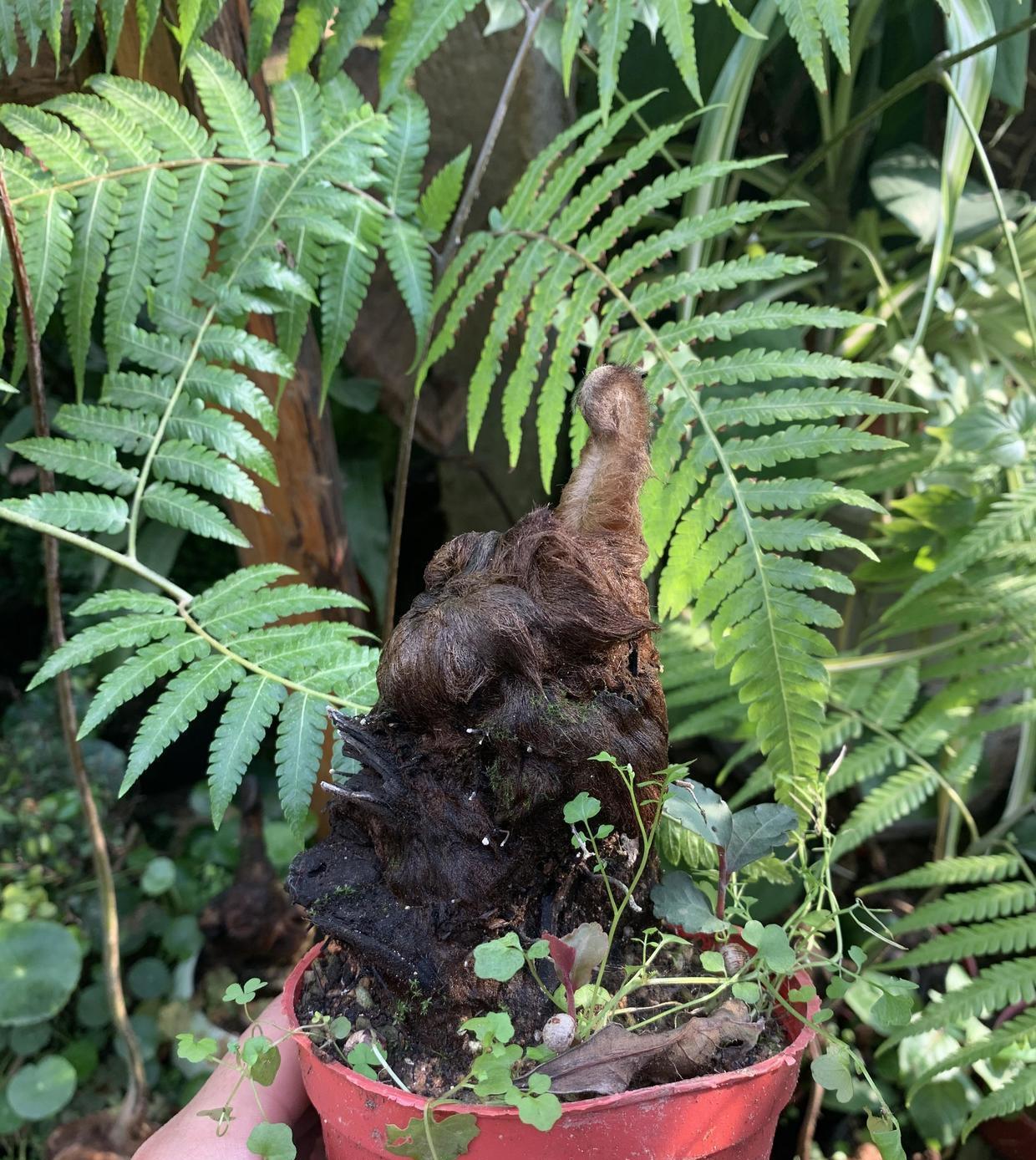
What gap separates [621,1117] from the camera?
57 cm

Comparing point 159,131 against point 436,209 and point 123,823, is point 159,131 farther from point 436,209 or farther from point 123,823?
point 123,823

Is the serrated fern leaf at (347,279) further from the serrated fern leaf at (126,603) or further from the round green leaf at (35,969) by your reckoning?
the round green leaf at (35,969)

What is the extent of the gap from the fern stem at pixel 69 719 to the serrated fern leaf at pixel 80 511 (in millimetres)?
112

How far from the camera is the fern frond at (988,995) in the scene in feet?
3.72

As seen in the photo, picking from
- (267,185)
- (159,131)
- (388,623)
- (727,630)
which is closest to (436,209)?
(267,185)

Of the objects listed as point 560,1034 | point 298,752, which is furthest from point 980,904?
point 298,752

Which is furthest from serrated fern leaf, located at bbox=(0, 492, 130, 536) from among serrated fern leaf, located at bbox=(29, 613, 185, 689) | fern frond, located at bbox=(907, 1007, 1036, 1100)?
fern frond, located at bbox=(907, 1007, 1036, 1100)

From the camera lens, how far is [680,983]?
0.70 metres

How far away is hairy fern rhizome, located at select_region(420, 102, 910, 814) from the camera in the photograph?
2.81 feet

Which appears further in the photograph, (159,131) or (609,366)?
(159,131)

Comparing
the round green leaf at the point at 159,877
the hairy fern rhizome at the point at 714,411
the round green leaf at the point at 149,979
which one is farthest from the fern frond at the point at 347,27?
the round green leaf at the point at 149,979

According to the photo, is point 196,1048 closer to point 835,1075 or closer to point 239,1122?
point 239,1122

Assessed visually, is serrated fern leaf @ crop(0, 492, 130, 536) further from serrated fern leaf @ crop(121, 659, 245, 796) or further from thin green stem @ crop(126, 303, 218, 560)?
serrated fern leaf @ crop(121, 659, 245, 796)

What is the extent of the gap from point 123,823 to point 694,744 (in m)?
1.40
